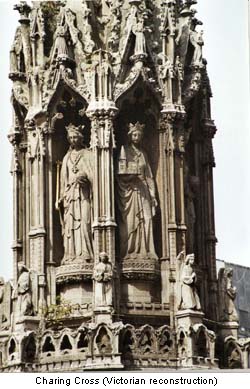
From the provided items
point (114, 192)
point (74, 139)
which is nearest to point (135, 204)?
point (114, 192)

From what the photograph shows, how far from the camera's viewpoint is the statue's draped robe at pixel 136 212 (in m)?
44.5

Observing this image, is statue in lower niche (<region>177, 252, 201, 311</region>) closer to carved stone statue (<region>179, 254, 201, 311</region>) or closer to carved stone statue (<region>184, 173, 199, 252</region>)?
carved stone statue (<region>179, 254, 201, 311</region>)

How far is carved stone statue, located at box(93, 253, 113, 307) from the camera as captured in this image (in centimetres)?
4294

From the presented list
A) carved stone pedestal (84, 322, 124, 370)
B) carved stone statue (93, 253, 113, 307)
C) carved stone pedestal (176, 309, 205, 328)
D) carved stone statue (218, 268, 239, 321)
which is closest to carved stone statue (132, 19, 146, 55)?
carved stone statue (93, 253, 113, 307)

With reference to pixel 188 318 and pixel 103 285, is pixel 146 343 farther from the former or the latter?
pixel 103 285

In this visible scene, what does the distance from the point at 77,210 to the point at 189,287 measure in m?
3.57

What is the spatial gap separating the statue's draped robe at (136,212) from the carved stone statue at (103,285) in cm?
133

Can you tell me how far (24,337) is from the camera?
43188 mm

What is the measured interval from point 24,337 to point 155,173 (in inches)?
225

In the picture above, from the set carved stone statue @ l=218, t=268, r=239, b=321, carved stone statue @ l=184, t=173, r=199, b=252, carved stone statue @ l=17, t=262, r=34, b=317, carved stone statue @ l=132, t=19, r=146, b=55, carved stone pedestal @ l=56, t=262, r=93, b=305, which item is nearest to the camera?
carved stone statue @ l=17, t=262, r=34, b=317

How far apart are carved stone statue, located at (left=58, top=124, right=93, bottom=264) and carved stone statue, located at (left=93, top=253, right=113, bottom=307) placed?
1129mm

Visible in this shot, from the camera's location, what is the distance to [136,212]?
44.8m

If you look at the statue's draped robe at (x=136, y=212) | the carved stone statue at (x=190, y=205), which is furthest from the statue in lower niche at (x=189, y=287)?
the carved stone statue at (x=190, y=205)
